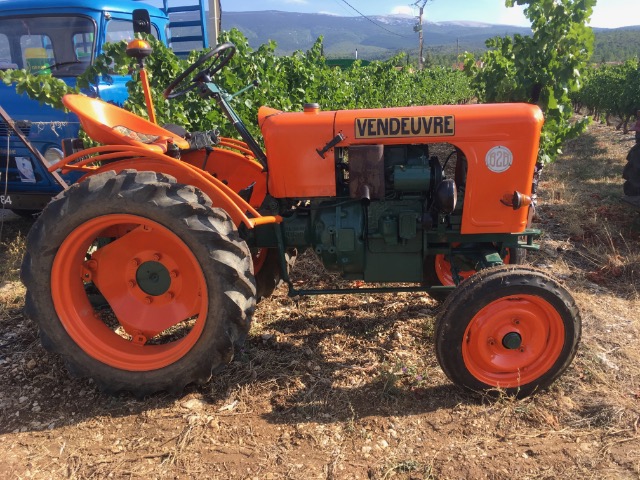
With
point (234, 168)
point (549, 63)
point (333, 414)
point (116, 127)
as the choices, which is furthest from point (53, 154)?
point (549, 63)

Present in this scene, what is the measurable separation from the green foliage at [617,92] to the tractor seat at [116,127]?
10.5m

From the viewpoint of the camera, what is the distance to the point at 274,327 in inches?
135

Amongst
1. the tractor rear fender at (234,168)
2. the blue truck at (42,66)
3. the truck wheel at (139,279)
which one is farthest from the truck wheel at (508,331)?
the blue truck at (42,66)

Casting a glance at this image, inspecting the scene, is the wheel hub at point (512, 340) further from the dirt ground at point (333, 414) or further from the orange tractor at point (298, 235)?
the dirt ground at point (333, 414)

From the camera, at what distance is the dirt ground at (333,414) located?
2.21 meters

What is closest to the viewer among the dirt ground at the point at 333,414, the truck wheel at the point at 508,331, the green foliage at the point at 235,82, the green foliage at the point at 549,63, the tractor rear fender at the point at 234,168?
the dirt ground at the point at 333,414

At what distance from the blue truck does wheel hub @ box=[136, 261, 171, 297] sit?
2.73 metres

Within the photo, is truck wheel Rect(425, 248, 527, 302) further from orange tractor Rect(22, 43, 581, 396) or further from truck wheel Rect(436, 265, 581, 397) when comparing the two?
truck wheel Rect(436, 265, 581, 397)

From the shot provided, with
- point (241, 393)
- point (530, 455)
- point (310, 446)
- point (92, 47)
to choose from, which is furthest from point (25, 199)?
point (530, 455)

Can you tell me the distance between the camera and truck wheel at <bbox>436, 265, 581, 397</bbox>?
243 cm

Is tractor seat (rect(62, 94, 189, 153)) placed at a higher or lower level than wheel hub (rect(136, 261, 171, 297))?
higher

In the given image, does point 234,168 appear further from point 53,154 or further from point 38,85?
point 53,154

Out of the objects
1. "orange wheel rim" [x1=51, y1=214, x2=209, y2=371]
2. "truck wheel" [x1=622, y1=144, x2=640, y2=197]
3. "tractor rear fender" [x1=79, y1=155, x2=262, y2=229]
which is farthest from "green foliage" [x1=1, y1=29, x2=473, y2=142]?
"truck wheel" [x1=622, y1=144, x2=640, y2=197]

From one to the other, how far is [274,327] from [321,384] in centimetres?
72
